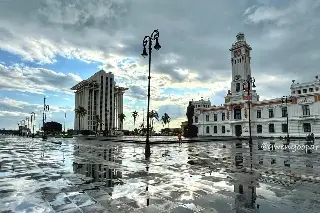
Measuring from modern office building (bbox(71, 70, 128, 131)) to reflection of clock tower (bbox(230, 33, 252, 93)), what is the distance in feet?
292

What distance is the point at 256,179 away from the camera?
28.5 feet

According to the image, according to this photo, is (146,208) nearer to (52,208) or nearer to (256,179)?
(52,208)

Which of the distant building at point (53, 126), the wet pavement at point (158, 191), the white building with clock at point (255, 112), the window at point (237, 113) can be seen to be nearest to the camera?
the wet pavement at point (158, 191)

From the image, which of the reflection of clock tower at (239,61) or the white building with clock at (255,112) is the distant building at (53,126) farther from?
the reflection of clock tower at (239,61)

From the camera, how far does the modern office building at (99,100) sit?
146 meters

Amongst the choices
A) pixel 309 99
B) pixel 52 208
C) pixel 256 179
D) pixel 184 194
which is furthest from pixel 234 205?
pixel 309 99

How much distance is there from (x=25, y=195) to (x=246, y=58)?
76827 mm

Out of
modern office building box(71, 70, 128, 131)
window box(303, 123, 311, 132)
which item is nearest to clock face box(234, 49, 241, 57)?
window box(303, 123, 311, 132)

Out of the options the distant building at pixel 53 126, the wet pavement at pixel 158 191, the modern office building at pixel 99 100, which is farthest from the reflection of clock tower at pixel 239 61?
the distant building at pixel 53 126

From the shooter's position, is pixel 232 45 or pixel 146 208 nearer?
pixel 146 208

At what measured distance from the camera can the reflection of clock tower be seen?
7356cm

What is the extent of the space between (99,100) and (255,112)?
104715mm

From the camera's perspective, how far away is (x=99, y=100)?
151 m

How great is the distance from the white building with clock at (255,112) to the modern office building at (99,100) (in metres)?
80.4
